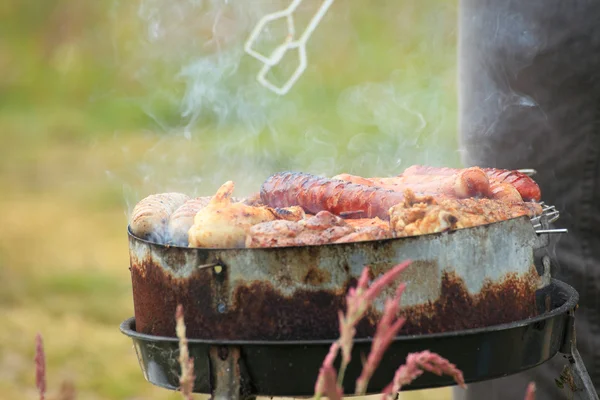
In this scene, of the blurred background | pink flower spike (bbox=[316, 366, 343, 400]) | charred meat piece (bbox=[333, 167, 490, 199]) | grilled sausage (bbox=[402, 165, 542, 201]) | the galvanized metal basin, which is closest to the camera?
pink flower spike (bbox=[316, 366, 343, 400])

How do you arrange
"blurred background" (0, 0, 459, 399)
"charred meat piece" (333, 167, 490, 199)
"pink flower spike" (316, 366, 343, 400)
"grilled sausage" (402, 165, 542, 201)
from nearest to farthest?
"pink flower spike" (316, 366, 343, 400), "charred meat piece" (333, 167, 490, 199), "grilled sausage" (402, 165, 542, 201), "blurred background" (0, 0, 459, 399)

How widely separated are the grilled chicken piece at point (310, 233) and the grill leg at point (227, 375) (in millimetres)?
280

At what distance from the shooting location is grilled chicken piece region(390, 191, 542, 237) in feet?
6.77

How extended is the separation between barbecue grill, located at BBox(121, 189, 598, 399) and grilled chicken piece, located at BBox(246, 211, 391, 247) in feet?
0.30

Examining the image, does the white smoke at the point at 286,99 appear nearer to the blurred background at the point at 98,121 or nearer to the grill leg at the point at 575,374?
the blurred background at the point at 98,121

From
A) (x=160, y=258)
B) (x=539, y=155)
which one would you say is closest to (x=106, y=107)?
(x=539, y=155)

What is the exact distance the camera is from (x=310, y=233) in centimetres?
209

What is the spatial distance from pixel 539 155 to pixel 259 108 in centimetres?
288

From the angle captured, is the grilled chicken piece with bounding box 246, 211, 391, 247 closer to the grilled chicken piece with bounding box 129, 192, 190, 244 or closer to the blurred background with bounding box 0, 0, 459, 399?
the grilled chicken piece with bounding box 129, 192, 190, 244

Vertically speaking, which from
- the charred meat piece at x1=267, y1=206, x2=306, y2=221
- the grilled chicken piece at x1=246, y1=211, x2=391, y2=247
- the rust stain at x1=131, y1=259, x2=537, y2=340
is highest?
the charred meat piece at x1=267, y1=206, x2=306, y2=221

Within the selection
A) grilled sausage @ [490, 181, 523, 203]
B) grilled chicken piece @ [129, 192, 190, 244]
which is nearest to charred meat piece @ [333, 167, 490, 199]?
grilled sausage @ [490, 181, 523, 203]

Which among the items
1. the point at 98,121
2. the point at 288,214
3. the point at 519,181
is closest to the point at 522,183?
the point at 519,181

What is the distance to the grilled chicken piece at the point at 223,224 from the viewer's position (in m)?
2.11

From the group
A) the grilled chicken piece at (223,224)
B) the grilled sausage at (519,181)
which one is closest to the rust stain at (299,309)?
the grilled chicken piece at (223,224)
